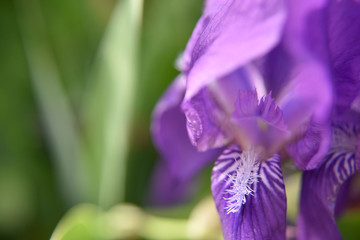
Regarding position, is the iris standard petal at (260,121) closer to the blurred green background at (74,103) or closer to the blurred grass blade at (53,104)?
Answer: the blurred green background at (74,103)

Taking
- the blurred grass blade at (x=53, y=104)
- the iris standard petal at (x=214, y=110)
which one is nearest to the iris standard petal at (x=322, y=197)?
the iris standard petal at (x=214, y=110)

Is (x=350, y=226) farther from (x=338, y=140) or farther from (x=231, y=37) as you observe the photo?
(x=231, y=37)

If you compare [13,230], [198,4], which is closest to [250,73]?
[198,4]

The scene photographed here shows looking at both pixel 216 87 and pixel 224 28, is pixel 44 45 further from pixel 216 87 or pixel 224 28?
pixel 224 28

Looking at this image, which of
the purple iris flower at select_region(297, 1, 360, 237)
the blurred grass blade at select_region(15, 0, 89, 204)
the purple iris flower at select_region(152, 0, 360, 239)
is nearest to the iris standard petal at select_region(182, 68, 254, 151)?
the purple iris flower at select_region(152, 0, 360, 239)

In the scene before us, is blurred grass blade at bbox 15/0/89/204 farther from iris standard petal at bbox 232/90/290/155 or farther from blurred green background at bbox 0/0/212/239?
iris standard petal at bbox 232/90/290/155
